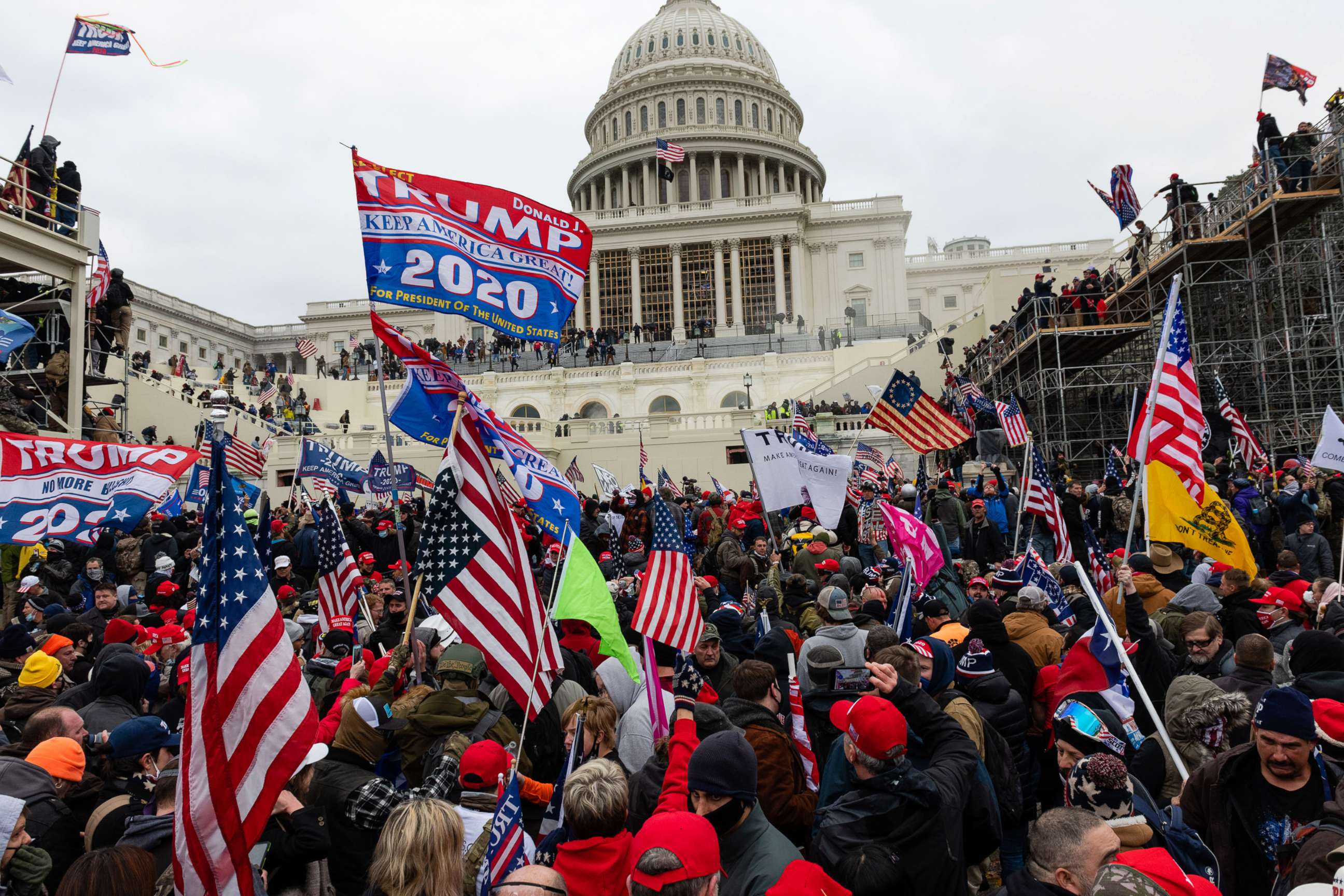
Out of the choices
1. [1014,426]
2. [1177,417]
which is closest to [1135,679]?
[1177,417]

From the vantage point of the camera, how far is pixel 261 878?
3.69 meters

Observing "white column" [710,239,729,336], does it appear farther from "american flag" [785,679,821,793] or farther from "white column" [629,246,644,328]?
"american flag" [785,679,821,793]

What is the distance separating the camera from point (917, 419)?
13977mm

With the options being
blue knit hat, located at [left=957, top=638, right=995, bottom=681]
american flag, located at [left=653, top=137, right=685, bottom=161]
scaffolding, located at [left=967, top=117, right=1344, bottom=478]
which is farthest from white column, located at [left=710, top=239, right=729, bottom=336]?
blue knit hat, located at [left=957, top=638, right=995, bottom=681]

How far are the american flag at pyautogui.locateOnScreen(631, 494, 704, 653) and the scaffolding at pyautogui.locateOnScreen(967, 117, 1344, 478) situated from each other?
13757 mm

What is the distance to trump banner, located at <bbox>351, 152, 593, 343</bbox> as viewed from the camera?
7148mm

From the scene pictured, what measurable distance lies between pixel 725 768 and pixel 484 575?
7.57 ft

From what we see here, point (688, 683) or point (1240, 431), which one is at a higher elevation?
point (1240, 431)

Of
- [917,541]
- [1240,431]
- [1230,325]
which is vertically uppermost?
[1230,325]

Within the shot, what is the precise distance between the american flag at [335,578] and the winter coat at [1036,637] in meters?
5.28

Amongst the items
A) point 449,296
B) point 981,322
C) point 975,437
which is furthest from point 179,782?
point 981,322

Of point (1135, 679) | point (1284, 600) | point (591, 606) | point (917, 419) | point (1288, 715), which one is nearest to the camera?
point (1288, 715)

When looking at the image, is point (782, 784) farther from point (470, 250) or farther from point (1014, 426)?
point (1014, 426)

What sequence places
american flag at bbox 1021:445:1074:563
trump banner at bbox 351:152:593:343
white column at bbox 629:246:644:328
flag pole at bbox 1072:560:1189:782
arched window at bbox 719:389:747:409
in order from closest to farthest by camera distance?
flag pole at bbox 1072:560:1189:782, trump banner at bbox 351:152:593:343, american flag at bbox 1021:445:1074:563, arched window at bbox 719:389:747:409, white column at bbox 629:246:644:328
